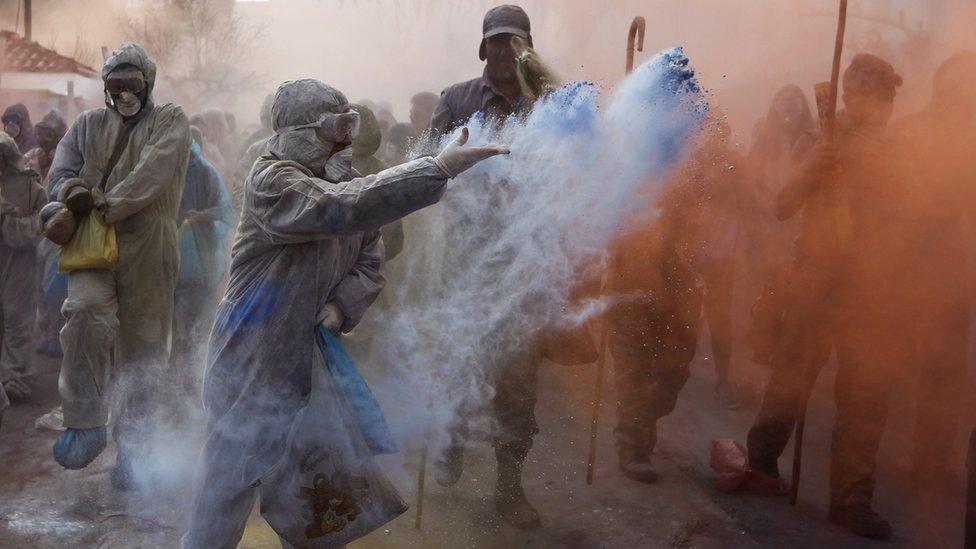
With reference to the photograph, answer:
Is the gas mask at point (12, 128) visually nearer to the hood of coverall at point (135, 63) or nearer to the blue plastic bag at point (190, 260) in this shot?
the blue plastic bag at point (190, 260)

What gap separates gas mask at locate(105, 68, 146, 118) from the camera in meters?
4.89

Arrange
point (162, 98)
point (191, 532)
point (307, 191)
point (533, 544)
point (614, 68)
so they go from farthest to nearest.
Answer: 1. point (162, 98)
2. point (614, 68)
3. point (533, 544)
4. point (191, 532)
5. point (307, 191)

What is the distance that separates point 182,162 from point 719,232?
3.94 m

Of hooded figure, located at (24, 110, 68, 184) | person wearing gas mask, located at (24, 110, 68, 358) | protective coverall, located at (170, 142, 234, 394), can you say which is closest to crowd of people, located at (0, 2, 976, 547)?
protective coverall, located at (170, 142, 234, 394)

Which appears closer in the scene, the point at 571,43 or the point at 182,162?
the point at 182,162

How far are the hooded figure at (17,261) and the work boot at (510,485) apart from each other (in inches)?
162

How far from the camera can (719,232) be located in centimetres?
669

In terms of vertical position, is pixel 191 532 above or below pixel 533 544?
above

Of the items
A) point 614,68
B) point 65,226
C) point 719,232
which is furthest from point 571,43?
point 65,226

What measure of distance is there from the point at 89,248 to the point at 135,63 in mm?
1081

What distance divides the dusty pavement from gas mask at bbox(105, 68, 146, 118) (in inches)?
75.8

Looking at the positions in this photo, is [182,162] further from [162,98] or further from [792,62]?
[162,98]

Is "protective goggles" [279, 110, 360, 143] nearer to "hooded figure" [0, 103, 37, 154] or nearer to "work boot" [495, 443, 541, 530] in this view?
"work boot" [495, 443, 541, 530]

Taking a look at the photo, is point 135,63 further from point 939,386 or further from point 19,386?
point 939,386
